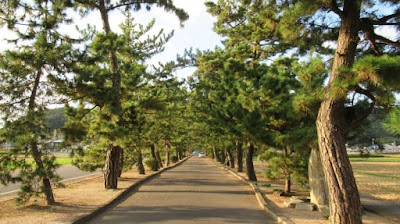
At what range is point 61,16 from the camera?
424 inches

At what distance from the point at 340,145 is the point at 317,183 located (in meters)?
4.00

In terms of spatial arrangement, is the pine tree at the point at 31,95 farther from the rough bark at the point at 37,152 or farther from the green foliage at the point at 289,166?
the green foliage at the point at 289,166

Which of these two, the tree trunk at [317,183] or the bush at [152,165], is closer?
the tree trunk at [317,183]

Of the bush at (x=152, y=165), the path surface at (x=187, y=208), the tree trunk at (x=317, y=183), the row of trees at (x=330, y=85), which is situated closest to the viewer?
the row of trees at (x=330, y=85)

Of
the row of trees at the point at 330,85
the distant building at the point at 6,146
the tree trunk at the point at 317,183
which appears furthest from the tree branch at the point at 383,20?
the distant building at the point at 6,146

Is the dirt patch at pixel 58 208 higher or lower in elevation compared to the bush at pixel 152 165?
lower

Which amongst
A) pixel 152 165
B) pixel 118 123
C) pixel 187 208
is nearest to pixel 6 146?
pixel 187 208

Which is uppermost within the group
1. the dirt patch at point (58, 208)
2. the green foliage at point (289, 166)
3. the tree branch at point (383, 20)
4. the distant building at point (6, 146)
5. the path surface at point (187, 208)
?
the tree branch at point (383, 20)

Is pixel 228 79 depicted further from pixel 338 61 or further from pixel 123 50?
pixel 338 61

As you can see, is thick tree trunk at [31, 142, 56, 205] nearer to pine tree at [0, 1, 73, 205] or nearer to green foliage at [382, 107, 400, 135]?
pine tree at [0, 1, 73, 205]

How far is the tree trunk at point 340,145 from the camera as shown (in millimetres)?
6281

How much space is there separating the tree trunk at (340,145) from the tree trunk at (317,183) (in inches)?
141

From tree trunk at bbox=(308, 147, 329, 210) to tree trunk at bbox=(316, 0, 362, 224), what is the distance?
3.57 meters

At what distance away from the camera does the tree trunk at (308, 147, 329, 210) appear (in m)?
9.93
